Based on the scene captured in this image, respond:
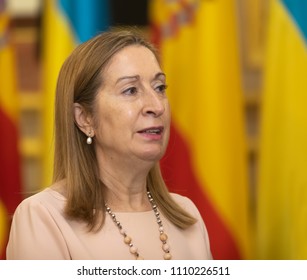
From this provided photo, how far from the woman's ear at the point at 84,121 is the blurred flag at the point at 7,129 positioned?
1.44 m

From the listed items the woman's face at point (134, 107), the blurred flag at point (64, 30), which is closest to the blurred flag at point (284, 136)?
the blurred flag at point (64, 30)

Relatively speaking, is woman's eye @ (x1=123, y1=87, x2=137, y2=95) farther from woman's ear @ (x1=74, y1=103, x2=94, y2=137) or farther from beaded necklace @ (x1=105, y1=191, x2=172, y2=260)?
beaded necklace @ (x1=105, y1=191, x2=172, y2=260)

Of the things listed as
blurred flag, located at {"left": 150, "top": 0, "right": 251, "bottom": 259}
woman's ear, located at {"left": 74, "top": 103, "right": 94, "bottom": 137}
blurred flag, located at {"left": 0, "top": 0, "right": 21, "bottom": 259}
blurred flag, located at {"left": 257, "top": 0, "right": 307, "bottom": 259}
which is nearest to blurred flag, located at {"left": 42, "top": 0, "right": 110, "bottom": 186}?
blurred flag, located at {"left": 0, "top": 0, "right": 21, "bottom": 259}

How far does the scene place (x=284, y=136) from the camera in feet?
7.98

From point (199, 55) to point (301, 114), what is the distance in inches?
19.0

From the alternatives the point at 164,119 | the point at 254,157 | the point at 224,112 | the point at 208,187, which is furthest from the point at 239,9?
the point at 164,119

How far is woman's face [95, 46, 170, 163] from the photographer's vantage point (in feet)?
3.94

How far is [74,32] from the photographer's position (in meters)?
2.69

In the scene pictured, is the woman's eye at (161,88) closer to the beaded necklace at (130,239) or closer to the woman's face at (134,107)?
the woman's face at (134,107)

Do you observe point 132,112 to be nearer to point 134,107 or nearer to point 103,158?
point 134,107

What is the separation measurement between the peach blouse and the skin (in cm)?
7

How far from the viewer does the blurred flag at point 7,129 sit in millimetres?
2633
